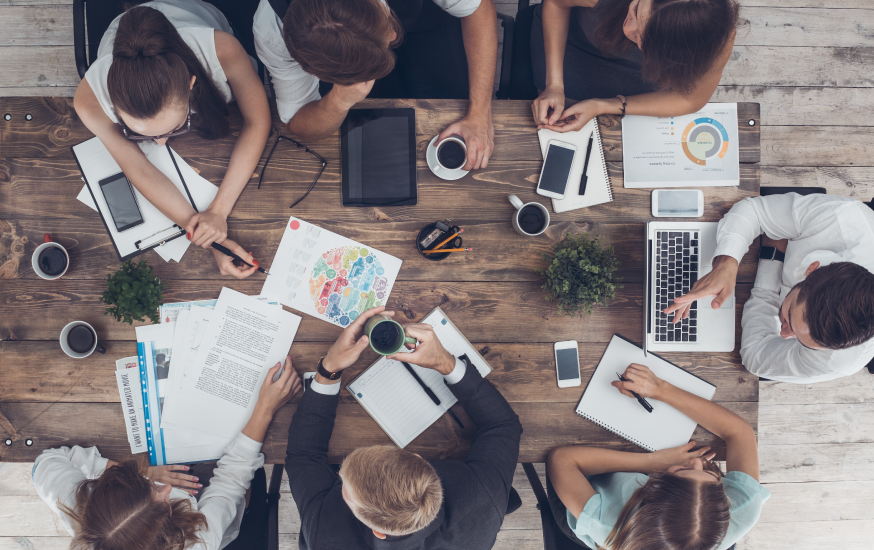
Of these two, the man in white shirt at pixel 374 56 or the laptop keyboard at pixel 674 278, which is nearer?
the man in white shirt at pixel 374 56

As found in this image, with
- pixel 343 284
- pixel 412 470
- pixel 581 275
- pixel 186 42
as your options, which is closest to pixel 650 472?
pixel 581 275

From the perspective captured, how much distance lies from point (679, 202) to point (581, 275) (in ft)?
1.52

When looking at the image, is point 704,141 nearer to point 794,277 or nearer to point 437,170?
point 794,277

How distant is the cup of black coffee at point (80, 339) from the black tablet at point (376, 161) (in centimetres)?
90

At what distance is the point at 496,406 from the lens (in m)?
1.41

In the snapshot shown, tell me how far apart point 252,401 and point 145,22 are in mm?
1138

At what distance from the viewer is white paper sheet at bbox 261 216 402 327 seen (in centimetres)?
146

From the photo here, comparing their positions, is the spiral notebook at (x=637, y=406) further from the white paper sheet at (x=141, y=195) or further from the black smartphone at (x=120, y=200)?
the black smartphone at (x=120, y=200)

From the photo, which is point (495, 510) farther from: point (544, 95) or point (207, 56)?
point (207, 56)

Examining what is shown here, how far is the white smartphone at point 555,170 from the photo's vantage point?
149cm

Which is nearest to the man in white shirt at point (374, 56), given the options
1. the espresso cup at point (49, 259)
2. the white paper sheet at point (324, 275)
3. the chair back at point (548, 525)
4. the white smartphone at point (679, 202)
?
the white paper sheet at point (324, 275)

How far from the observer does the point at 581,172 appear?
151cm

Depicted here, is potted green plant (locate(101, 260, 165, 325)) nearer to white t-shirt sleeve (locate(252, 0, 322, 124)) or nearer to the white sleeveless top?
the white sleeveless top

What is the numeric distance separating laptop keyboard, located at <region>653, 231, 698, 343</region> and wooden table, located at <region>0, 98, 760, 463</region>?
6 cm
